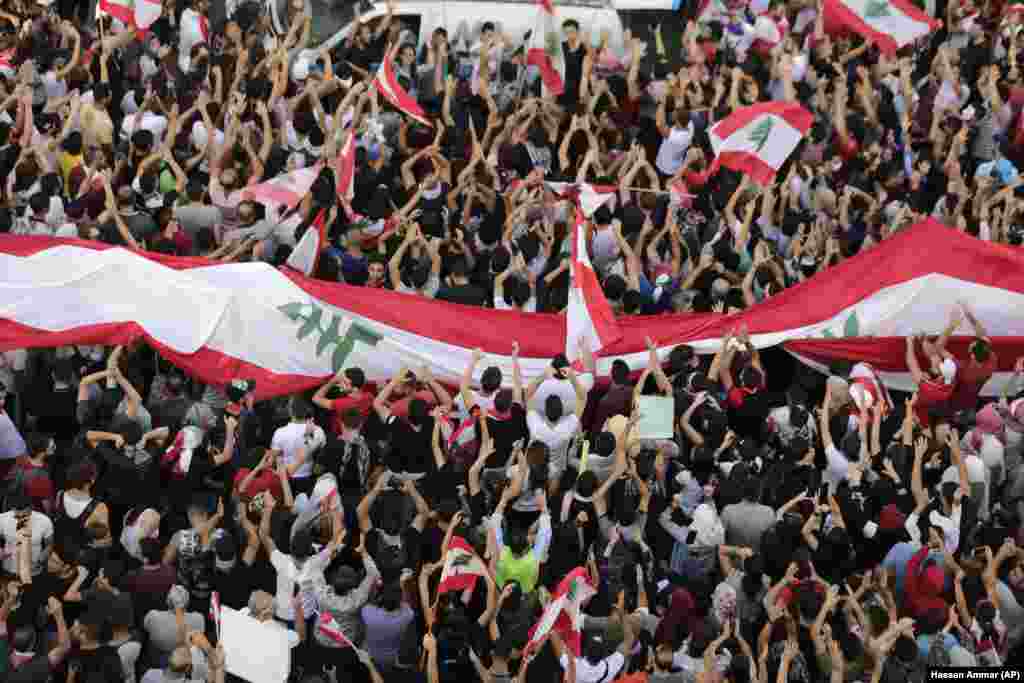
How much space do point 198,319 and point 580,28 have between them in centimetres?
628

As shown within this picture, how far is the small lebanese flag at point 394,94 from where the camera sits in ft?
57.2

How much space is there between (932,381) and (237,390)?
16.0 feet

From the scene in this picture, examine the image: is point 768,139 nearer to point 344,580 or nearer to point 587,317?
point 587,317

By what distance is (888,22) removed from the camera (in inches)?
774

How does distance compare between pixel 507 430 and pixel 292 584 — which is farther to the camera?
pixel 507 430

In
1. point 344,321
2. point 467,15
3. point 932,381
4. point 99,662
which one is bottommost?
point 99,662

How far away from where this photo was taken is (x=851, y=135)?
18281 millimetres

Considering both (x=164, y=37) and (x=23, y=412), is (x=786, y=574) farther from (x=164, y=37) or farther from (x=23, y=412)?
(x=164, y=37)

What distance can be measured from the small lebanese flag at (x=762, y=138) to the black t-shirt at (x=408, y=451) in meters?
4.61

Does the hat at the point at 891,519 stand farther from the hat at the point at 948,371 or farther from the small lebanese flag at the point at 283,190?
the small lebanese flag at the point at 283,190

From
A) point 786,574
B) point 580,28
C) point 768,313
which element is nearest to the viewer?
point 786,574

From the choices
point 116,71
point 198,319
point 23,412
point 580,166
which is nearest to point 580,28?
point 580,166

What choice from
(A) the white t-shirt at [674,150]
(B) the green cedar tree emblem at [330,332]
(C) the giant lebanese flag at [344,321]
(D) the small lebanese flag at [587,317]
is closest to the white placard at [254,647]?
(C) the giant lebanese flag at [344,321]

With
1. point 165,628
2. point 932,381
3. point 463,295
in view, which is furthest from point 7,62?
point 932,381
